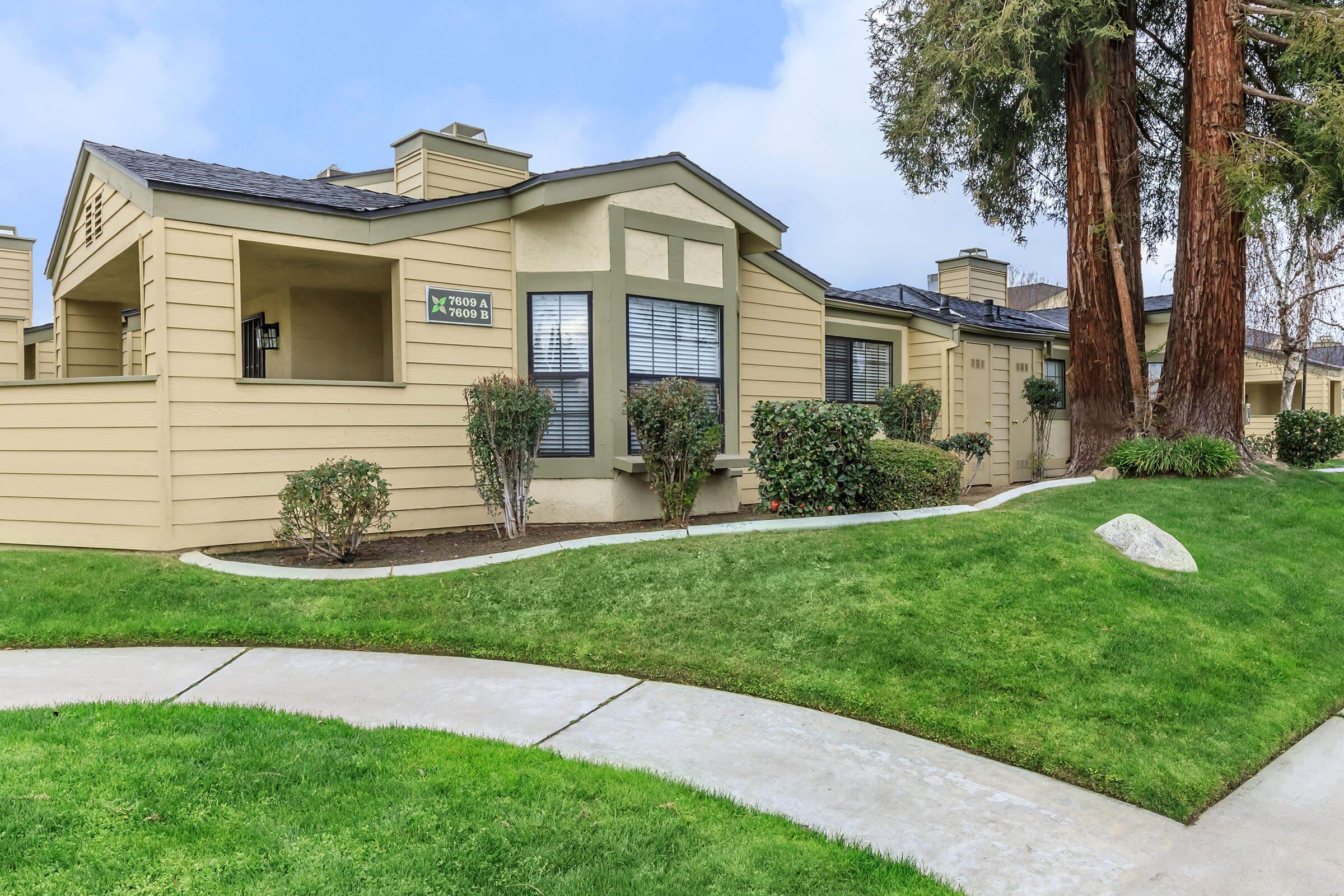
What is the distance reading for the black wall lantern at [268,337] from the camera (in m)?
9.88

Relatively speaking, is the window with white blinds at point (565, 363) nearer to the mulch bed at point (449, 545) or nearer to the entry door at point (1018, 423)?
the mulch bed at point (449, 545)

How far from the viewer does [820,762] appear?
3.60m

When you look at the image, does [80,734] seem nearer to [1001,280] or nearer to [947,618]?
[947,618]

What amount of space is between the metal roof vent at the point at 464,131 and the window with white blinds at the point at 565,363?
125 inches

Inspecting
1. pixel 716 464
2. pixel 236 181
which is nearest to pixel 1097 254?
pixel 716 464

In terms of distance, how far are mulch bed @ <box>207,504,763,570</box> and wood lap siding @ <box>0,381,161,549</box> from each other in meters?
0.77

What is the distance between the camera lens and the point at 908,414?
12.3 meters

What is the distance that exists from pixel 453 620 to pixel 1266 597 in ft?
18.1

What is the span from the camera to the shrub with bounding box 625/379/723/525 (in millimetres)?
7586

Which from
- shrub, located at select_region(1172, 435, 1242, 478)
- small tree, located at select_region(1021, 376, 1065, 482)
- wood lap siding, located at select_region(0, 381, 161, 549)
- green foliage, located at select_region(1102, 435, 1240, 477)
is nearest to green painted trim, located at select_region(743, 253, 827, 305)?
green foliage, located at select_region(1102, 435, 1240, 477)

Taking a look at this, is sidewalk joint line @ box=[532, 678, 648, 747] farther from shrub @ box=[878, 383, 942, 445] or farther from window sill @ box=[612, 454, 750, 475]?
shrub @ box=[878, 383, 942, 445]

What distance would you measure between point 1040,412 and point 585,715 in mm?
13687

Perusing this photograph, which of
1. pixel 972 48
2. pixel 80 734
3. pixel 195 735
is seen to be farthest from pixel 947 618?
pixel 972 48

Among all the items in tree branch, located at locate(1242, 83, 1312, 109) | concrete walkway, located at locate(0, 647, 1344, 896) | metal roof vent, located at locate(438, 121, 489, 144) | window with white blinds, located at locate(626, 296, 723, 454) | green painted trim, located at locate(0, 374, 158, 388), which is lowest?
concrete walkway, located at locate(0, 647, 1344, 896)
